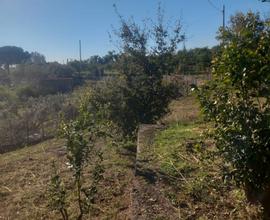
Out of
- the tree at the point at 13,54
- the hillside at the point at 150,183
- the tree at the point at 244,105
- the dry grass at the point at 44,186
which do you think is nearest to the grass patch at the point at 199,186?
the hillside at the point at 150,183

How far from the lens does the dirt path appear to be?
143 inches

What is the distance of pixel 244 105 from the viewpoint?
291 cm

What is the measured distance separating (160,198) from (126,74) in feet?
14.8

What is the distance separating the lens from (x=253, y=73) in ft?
9.45

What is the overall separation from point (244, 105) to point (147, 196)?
1.63 metres

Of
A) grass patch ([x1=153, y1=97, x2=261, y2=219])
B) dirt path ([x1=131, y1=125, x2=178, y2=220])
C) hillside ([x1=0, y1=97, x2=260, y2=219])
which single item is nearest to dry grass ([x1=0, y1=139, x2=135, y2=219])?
hillside ([x1=0, y1=97, x2=260, y2=219])

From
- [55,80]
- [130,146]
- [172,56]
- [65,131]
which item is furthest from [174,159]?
[55,80]

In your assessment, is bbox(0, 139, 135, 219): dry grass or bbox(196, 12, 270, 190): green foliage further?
bbox(0, 139, 135, 219): dry grass

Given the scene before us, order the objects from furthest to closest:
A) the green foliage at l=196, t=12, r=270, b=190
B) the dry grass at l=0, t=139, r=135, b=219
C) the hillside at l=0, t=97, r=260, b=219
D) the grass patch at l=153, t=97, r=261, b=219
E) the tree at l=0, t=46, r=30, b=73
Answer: the tree at l=0, t=46, r=30, b=73 → the dry grass at l=0, t=139, r=135, b=219 → the hillside at l=0, t=97, r=260, b=219 → the grass patch at l=153, t=97, r=261, b=219 → the green foliage at l=196, t=12, r=270, b=190

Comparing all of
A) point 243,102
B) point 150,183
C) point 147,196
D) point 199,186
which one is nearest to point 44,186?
point 150,183

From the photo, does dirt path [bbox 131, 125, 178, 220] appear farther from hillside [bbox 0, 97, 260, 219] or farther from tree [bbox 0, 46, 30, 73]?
tree [bbox 0, 46, 30, 73]

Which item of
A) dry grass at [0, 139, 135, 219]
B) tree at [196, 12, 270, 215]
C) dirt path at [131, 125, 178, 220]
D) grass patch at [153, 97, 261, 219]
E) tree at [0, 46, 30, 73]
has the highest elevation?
tree at [0, 46, 30, 73]

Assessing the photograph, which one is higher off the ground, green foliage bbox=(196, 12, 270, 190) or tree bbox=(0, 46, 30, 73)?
tree bbox=(0, 46, 30, 73)

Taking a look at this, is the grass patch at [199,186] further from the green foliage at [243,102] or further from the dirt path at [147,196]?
the green foliage at [243,102]
